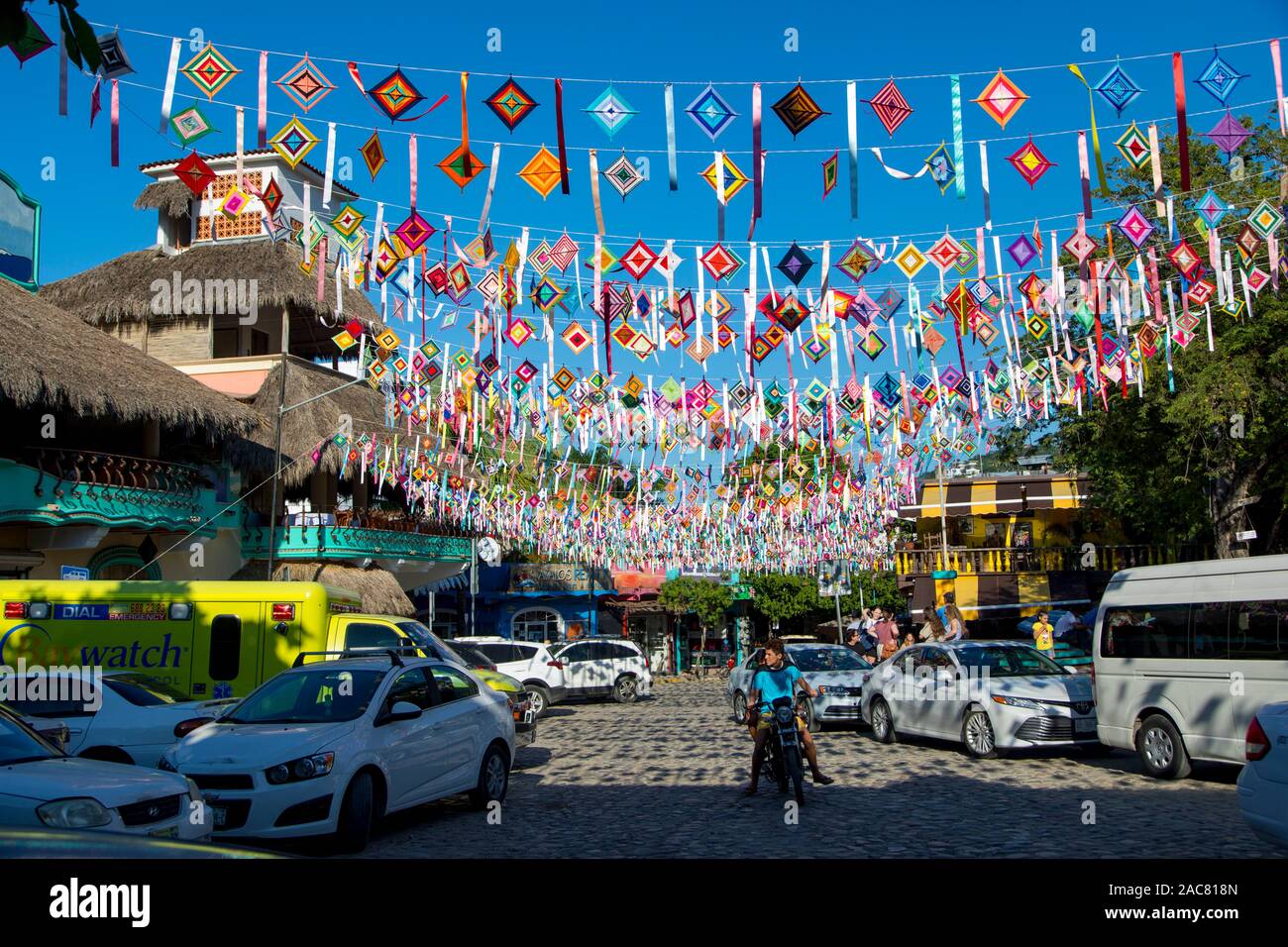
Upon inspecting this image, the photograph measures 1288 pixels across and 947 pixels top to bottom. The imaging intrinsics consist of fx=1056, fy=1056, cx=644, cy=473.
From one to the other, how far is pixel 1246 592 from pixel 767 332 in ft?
27.6

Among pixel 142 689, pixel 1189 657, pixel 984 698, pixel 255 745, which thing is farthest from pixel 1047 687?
pixel 142 689

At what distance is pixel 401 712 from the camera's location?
9.19 meters

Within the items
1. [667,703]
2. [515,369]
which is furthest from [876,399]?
[667,703]

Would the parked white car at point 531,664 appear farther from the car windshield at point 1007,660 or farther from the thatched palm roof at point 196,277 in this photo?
the car windshield at point 1007,660

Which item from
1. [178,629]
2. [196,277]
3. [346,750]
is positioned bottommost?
[346,750]

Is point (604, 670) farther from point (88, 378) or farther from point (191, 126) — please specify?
point (191, 126)

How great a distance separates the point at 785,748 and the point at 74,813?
661 centimetres

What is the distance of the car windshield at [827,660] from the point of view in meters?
19.4

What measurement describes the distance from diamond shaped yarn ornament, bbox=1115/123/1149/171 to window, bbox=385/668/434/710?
10.6 metres

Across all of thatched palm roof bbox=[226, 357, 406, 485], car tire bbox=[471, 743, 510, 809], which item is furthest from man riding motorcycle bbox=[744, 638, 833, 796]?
thatched palm roof bbox=[226, 357, 406, 485]

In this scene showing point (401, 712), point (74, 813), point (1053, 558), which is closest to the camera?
point (74, 813)

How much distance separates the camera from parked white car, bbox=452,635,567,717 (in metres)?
26.1

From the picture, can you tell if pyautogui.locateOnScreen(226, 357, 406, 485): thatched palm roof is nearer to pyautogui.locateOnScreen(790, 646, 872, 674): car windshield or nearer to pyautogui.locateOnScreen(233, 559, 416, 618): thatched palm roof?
pyautogui.locateOnScreen(233, 559, 416, 618): thatched palm roof

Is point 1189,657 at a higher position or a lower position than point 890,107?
lower
